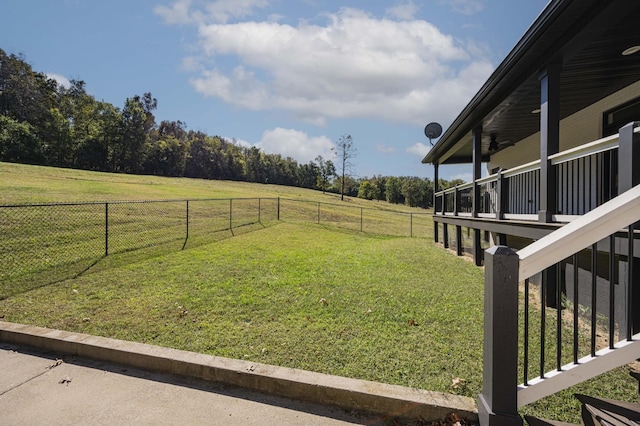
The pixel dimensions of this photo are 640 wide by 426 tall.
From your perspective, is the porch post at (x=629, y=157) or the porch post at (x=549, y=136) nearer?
the porch post at (x=629, y=157)

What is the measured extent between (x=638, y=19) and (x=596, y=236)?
401 centimetres

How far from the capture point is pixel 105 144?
53.4 m

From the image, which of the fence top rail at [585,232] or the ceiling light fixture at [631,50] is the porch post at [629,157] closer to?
the fence top rail at [585,232]

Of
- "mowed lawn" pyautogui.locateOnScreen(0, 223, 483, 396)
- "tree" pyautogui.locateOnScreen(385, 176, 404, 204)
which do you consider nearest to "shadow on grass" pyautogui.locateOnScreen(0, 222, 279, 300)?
"mowed lawn" pyautogui.locateOnScreen(0, 223, 483, 396)

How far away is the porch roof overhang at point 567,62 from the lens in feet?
13.0

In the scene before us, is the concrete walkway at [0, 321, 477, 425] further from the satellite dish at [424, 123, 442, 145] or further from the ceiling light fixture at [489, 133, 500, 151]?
the satellite dish at [424, 123, 442, 145]

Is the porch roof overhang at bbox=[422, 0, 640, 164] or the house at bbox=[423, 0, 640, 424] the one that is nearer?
the house at bbox=[423, 0, 640, 424]

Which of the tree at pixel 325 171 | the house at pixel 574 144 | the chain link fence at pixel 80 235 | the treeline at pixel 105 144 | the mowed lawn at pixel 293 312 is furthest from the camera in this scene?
the tree at pixel 325 171

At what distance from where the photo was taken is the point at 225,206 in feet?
69.4

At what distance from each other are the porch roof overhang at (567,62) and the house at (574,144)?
0.05ft

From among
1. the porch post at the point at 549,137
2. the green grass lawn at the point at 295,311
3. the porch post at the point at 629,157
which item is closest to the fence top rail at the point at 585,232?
the green grass lawn at the point at 295,311

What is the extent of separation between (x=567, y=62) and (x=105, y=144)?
63207 mm

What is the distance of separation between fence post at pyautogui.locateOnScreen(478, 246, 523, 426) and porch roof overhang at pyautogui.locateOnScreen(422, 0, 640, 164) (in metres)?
3.83

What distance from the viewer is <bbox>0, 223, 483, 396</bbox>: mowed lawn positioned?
131 inches
